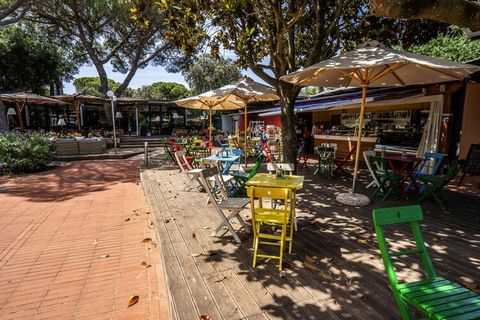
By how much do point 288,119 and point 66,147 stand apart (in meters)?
11.5

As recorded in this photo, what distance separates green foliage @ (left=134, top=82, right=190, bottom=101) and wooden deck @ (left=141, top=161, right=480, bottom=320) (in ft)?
145

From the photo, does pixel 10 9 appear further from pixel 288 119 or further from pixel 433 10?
pixel 433 10

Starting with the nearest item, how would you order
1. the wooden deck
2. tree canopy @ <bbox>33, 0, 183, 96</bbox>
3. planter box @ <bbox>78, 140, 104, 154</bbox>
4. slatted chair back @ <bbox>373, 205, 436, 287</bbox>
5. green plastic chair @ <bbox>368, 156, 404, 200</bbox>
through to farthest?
slatted chair back @ <bbox>373, 205, 436, 287</bbox> → the wooden deck → green plastic chair @ <bbox>368, 156, 404, 200</bbox> → planter box @ <bbox>78, 140, 104, 154</bbox> → tree canopy @ <bbox>33, 0, 183, 96</bbox>

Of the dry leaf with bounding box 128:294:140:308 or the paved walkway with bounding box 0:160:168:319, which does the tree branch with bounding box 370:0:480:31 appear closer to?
the paved walkway with bounding box 0:160:168:319

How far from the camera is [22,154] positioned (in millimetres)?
9188

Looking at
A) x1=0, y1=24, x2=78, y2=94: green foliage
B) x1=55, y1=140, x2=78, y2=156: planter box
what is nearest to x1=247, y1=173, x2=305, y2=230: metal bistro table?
x1=55, y1=140, x2=78, y2=156: planter box

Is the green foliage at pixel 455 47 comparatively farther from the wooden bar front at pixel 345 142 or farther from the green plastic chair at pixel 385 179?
the green plastic chair at pixel 385 179

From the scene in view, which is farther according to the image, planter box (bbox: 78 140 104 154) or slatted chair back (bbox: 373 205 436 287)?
planter box (bbox: 78 140 104 154)

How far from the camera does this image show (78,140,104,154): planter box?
13062 mm

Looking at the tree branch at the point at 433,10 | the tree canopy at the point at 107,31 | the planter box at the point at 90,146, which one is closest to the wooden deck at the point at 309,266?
the tree branch at the point at 433,10

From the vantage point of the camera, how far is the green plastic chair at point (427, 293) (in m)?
1.47

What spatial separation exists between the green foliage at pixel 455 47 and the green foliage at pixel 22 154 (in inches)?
634

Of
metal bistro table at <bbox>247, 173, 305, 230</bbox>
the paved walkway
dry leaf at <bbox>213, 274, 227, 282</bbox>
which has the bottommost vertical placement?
the paved walkway

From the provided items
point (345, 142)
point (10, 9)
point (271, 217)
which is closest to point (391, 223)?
point (271, 217)
